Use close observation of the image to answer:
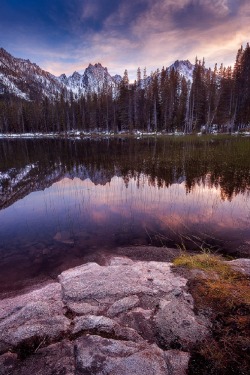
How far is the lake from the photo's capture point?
759cm

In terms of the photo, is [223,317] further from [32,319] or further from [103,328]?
[32,319]

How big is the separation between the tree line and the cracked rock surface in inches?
2425

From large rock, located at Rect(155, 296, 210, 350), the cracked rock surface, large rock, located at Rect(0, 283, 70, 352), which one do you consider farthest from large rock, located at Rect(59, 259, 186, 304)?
large rock, located at Rect(155, 296, 210, 350)

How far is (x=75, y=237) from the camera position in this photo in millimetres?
8734

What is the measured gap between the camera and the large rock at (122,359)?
292 cm

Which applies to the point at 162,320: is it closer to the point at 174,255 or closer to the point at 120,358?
the point at 120,358

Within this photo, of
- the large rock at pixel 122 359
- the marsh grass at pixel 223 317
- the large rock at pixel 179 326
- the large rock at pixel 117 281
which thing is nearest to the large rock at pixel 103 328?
the large rock at pixel 122 359

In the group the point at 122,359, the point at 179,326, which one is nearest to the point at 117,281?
the point at 179,326

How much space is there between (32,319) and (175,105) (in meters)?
74.2

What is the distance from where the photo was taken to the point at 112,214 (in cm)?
1074

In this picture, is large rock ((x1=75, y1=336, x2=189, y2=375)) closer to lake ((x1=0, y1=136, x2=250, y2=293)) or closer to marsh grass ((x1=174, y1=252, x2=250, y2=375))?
marsh grass ((x1=174, y1=252, x2=250, y2=375))

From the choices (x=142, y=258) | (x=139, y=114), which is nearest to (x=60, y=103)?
(x=139, y=114)

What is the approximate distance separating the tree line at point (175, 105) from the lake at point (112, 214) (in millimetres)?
49647

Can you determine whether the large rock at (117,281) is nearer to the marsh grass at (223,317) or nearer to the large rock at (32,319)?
the large rock at (32,319)
